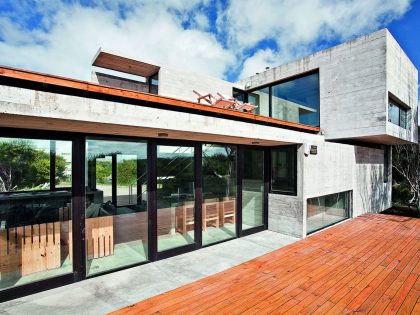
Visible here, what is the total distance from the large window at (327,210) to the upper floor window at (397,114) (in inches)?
133

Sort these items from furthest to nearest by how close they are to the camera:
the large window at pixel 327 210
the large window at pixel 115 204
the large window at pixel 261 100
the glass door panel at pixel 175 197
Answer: the large window at pixel 261 100 < the large window at pixel 327 210 < the glass door panel at pixel 175 197 < the large window at pixel 115 204

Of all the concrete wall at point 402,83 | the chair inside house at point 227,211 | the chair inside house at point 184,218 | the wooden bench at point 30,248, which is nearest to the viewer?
the wooden bench at point 30,248

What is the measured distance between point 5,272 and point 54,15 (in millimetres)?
10170

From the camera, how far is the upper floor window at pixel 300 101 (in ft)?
31.8

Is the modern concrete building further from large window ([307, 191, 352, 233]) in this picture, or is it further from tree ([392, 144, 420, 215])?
tree ([392, 144, 420, 215])

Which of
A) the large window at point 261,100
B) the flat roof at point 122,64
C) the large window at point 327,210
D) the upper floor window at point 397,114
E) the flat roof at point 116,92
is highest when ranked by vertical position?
the flat roof at point 122,64

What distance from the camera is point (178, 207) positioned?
5.80m

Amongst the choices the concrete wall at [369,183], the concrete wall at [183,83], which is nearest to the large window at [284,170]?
the concrete wall at [369,183]

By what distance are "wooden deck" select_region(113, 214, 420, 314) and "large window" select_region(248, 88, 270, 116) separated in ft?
21.2

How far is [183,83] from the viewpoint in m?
9.44

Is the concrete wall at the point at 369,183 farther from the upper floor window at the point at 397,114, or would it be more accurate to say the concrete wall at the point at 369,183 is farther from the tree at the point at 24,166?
the tree at the point at 24,166

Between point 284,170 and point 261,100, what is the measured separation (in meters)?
5.02

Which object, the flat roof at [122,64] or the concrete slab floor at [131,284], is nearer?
the concrete slab floor at [131,284]

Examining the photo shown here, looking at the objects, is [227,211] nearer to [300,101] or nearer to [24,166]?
[24,166]
